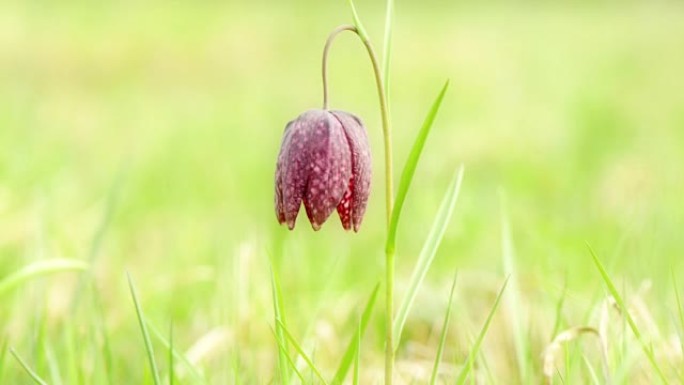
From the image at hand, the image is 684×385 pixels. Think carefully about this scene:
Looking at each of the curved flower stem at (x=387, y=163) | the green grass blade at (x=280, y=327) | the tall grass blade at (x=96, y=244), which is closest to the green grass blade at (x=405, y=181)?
the curved flower stem at (x=387, y=163)

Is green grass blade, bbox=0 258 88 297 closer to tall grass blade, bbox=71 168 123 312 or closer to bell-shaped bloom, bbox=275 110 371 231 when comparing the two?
tall grass blade, bbox=71 168 123 312

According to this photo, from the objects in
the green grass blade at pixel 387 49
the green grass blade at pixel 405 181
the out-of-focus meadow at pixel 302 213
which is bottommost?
the out-of-focus meadow at pixel 302 213

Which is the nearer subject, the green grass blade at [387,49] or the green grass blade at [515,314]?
the green grass blade at [387,49]

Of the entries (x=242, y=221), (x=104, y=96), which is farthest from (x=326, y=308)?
(x=104, y=96)

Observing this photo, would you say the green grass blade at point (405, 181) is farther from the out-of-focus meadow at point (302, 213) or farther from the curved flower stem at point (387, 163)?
the out-of-focus meadow at point (302, 213)

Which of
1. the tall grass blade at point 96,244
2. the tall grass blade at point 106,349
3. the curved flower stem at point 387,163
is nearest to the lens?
the curved flower stem at point 387,163

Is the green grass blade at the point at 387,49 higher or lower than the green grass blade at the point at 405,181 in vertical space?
higher

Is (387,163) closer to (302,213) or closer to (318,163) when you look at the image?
(318,163)

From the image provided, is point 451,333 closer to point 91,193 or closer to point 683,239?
point 683,239
